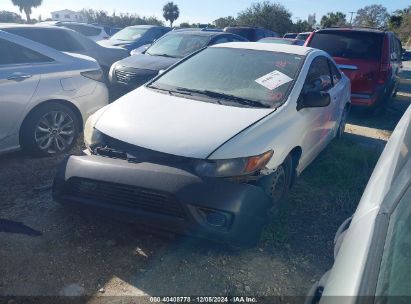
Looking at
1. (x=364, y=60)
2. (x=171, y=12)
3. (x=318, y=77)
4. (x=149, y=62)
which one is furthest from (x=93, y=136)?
(x=171, y=12)

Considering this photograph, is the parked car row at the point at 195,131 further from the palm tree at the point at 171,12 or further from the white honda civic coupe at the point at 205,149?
the palm tree at the point at 171,12

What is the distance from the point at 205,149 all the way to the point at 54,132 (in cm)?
264

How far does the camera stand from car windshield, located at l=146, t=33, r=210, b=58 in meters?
7.95

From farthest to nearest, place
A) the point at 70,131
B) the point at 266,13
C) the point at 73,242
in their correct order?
the point at 266,13, the point at 70,131, the point at 73,242

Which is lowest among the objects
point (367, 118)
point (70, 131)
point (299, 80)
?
point (367, 118)

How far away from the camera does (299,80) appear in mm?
3588

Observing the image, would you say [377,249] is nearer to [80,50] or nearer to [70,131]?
[70,131]

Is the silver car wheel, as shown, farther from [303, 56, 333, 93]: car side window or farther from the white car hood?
[303, 56, 333, 93]: car side window

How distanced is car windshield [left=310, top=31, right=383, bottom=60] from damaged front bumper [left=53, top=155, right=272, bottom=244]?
18.3 ft

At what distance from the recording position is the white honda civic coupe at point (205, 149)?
2.54 meters

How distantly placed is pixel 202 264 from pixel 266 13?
39.9 metres

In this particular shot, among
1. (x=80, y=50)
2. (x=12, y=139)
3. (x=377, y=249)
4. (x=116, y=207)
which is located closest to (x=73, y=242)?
(x=116, y=207)

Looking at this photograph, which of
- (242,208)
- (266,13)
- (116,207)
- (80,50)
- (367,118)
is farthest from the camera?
(266,13)

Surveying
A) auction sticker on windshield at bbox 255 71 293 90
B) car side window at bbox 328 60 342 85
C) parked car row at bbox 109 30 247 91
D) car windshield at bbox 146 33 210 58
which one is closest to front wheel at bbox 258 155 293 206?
auction sticker on windshield at bbox 255 71 293 90
